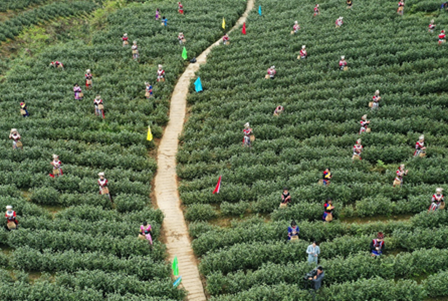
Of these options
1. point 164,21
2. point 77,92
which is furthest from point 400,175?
point 164,21

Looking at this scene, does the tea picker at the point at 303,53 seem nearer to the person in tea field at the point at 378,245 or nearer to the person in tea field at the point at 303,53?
the person in tea field at the point at 303,53

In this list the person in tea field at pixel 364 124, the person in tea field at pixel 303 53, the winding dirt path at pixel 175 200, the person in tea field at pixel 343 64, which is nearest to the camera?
the winding dirt path at pixel 175 200

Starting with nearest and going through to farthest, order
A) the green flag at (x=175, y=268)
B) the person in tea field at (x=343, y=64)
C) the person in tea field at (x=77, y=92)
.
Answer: the green flag at (x=175, y=268) → the person in tea field at (x=77, y=92) → the person in tea field at (x=343, y=64)

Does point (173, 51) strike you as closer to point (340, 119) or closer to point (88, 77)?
point (88, 77)

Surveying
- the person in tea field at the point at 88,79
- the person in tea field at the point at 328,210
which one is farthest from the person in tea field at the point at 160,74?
the person in tea field at the point at 328,210

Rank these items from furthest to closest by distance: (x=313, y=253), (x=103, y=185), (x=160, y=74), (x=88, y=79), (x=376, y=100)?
1. (x=160, y=74)
2. (x=88, y=79)
3. (x=376, y=100)
4. (x=103, y=185)
5. (x=313, y=253)

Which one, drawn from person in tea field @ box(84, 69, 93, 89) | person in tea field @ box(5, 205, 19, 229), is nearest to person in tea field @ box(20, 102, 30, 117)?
person in tea field @ box(84, 69, 93, 89)

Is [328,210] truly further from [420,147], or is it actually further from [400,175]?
[420,147]
